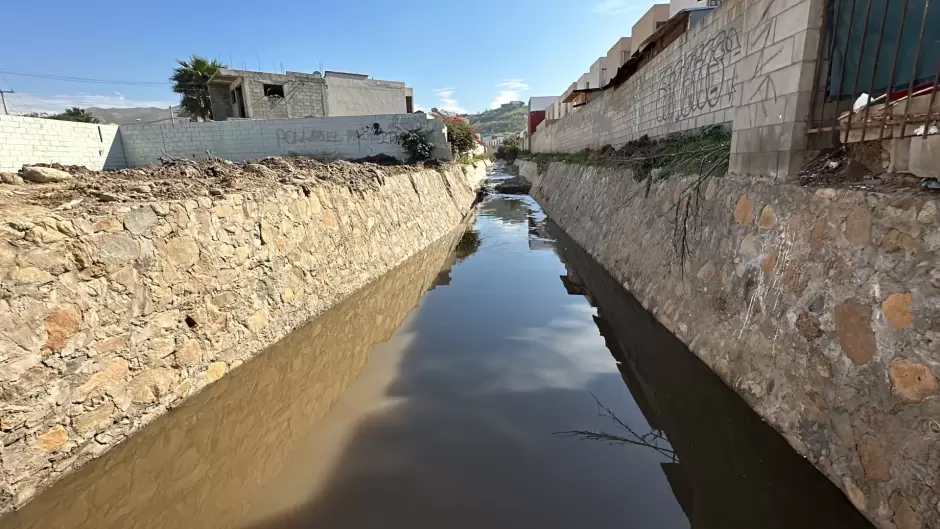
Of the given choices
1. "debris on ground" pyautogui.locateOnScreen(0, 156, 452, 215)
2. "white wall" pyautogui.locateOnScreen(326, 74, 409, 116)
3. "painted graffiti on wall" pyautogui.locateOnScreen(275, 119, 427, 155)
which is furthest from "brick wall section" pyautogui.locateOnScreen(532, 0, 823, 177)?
"white wall" pyautogui.locateOnScreen(326, 74, 409, 116)

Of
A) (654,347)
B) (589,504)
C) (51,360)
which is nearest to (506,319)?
(654,347)

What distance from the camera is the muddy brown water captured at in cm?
297

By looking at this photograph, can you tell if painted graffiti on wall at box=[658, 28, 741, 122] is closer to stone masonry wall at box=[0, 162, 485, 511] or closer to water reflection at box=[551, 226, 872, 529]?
water reflection at box=[551, 226, 872, 529]

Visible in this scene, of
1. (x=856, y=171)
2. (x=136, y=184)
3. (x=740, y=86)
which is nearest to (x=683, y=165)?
(x=740, y=86)

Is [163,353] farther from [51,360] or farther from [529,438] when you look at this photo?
[529,438]

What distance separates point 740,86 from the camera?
15.4 ft

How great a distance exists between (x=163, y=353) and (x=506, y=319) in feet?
13.7

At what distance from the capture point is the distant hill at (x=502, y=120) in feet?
445

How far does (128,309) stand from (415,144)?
13295 millimetres

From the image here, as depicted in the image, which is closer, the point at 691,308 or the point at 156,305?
the point at 156,305

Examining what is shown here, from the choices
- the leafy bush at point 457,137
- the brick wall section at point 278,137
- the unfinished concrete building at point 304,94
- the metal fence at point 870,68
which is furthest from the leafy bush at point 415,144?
the metal fence at point 870,68

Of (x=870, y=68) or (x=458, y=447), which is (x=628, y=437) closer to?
(x=458, y=447)

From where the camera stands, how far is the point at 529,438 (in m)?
3.74

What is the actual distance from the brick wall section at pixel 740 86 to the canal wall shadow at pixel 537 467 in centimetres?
246
